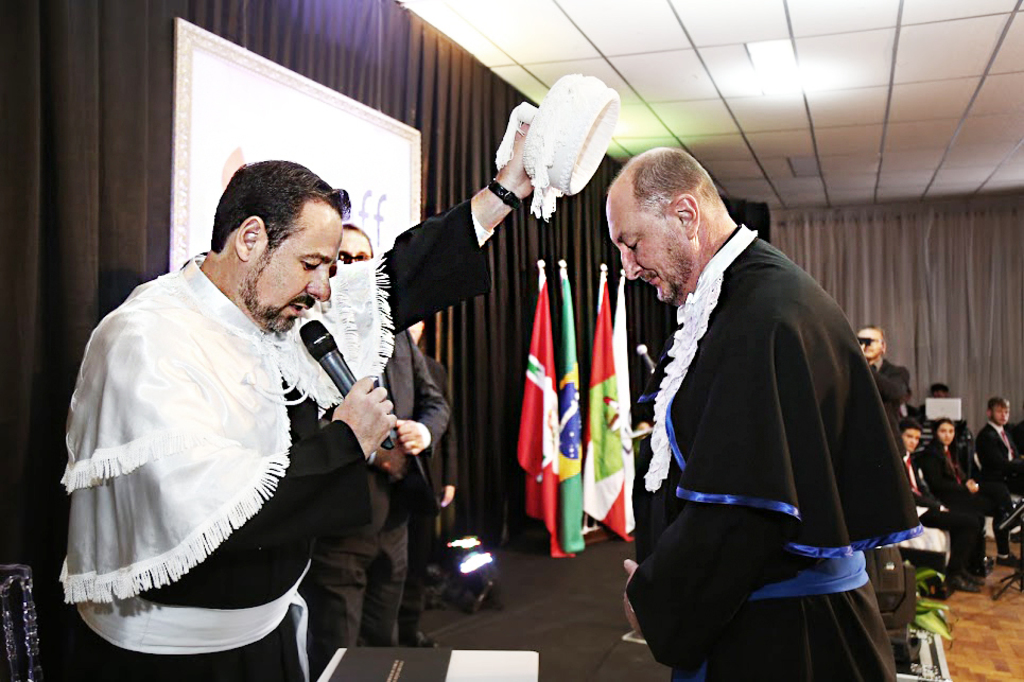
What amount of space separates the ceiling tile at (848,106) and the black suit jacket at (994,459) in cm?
313

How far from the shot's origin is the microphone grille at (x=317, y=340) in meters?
1.66

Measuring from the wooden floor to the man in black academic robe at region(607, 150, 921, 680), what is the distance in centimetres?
312

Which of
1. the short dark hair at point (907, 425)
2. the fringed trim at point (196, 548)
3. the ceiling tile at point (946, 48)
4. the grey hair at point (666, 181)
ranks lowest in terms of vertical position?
the short dark hair at point (907, 425)

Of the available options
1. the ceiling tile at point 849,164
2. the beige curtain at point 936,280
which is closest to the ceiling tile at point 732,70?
the ceiling tile at point 849,164

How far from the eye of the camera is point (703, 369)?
1670 millimetres

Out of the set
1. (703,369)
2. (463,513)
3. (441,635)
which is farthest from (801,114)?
(703,369)

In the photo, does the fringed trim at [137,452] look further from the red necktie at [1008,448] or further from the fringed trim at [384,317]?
the red necktie at [1008,448]

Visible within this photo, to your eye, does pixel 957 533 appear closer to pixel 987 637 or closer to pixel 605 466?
pixel 987 637

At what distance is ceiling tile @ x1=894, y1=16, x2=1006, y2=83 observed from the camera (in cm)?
488

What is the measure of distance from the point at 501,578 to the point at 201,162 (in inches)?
131

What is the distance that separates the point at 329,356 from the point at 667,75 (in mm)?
4724

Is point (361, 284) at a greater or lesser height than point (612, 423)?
greater

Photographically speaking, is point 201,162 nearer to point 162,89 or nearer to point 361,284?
point 162,89

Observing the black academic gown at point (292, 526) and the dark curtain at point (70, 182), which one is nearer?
the black academic gown at point (292, 526)
